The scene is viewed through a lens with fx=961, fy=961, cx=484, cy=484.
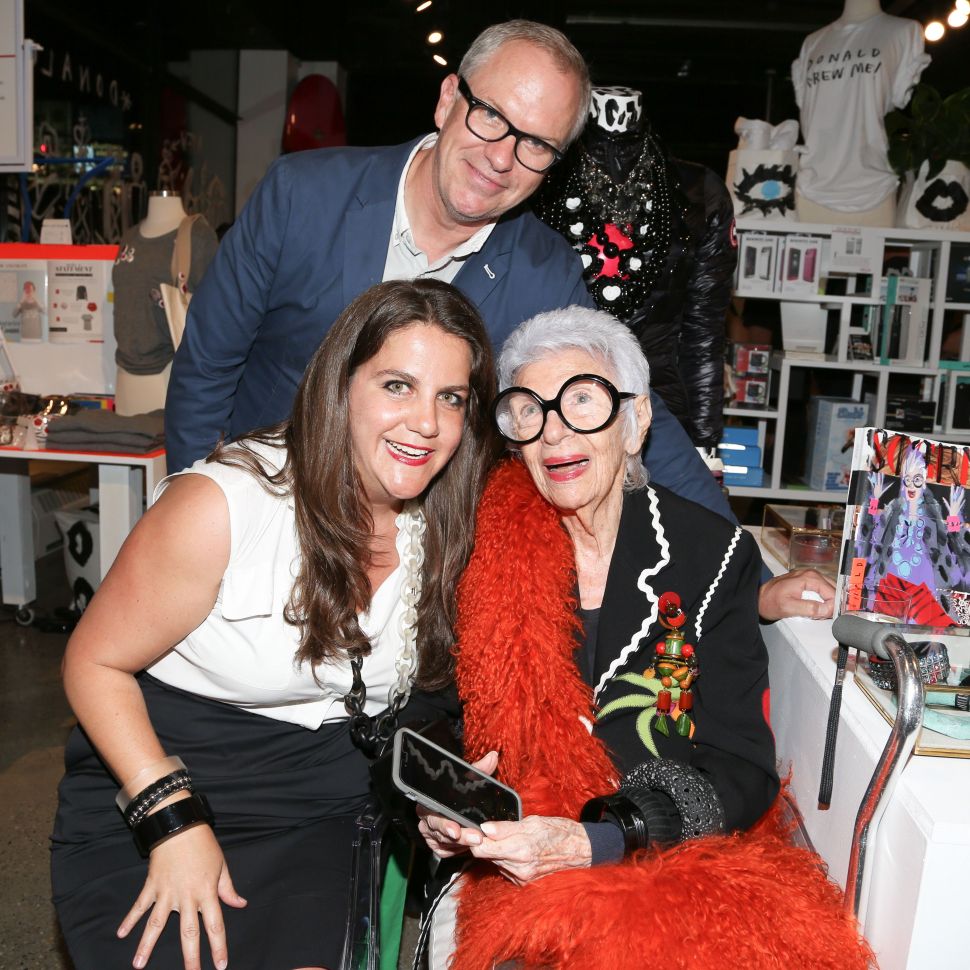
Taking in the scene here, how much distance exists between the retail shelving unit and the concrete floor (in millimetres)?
3682

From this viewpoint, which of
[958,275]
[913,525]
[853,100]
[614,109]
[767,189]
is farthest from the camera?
[958,275]

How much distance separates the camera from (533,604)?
5.49 ft

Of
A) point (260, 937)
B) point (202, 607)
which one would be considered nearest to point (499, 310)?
point (202, 607)

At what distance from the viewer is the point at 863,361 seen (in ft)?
18.6

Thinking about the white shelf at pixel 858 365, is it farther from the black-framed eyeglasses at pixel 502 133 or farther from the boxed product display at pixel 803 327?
the black-framed eyeglasses at pixel 502 133

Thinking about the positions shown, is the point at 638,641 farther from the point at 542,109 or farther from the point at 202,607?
the point at 542,109

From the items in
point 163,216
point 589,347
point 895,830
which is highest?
point 163,216

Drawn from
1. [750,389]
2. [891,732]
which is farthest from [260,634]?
[750,389]

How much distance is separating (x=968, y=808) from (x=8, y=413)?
3915 millimetres

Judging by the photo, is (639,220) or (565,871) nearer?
(565,871)

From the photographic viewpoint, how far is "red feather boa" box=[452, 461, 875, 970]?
1.30 metres

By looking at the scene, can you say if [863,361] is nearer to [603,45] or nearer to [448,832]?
[448,832]

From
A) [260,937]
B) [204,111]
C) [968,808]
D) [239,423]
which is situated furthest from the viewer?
[204,111]

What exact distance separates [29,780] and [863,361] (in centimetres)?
481
